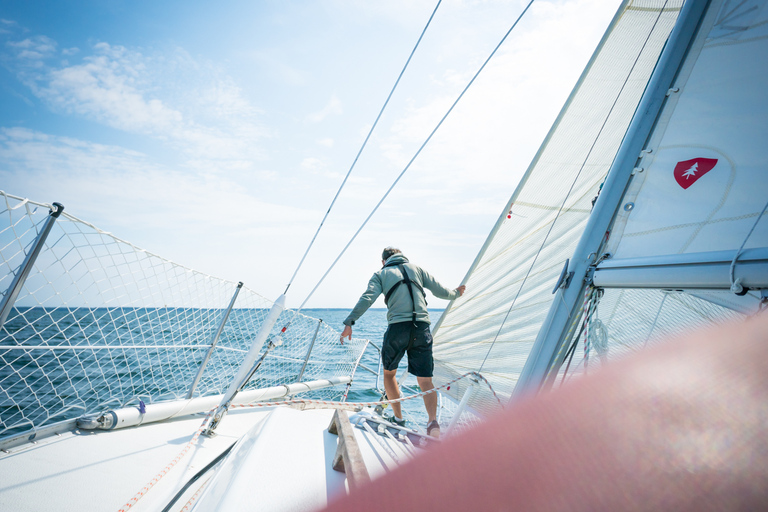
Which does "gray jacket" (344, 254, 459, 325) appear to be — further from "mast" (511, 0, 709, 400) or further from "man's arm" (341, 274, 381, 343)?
"mast" (511, 0, 709, 400)

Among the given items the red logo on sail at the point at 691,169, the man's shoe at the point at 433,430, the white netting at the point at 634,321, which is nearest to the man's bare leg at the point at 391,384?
the man's shoe at the point at 433,430

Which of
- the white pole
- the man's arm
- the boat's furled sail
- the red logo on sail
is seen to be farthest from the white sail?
the white pole

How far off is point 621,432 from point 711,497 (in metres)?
0.06

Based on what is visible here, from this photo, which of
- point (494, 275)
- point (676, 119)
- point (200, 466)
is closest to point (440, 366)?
point (494, 275)

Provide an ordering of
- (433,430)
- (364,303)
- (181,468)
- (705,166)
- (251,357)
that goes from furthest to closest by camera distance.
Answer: (364,303) → (433,430) → (251,357) → (181,468) → (705,166)

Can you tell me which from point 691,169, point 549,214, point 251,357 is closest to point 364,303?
point 251,357

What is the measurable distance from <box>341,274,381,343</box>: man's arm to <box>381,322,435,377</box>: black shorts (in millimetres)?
291

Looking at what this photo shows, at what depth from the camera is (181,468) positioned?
200cm

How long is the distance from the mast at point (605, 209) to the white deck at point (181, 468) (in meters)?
0.86

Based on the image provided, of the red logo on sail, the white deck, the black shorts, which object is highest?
the red logo on sail

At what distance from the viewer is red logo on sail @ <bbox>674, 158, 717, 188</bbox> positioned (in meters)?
1.55

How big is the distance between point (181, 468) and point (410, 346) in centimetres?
179

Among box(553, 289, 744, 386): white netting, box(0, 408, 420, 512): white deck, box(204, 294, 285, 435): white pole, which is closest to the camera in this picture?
box(0, 408, 420, 512): white deck

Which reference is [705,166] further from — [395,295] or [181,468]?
[181,468]
